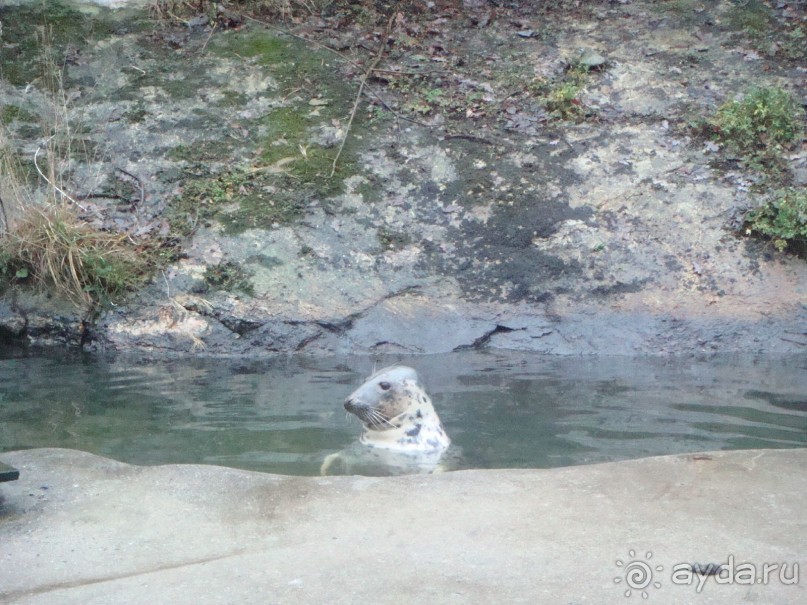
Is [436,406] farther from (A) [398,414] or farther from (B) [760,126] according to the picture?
(B) [760,126]

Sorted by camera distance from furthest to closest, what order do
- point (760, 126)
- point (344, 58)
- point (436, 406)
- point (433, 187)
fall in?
point (344, 58) → point (760, 126) → point (433, 187) → point (436, 406)

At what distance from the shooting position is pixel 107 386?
7.10 m

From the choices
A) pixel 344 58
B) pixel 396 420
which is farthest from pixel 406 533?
pixel 344 58

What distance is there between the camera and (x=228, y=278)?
8188 mm

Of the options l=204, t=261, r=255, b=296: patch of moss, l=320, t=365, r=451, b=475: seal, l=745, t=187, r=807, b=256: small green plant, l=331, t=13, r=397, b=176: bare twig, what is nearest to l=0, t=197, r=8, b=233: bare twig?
l=204, t=261, r=255, b=296: patch of moss

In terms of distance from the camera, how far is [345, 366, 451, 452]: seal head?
19.4 feet

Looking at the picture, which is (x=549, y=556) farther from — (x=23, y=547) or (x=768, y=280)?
(x=768, y=280)

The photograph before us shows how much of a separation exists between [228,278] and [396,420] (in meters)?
2.78

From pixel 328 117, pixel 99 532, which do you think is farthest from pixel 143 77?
pixel 99 532

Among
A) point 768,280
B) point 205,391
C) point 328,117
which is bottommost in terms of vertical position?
point 205,391

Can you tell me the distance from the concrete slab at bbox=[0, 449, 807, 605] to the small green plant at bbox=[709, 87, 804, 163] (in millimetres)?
4809

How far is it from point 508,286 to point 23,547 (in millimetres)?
5052

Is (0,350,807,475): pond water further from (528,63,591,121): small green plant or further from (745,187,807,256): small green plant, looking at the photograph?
(528,63,591,121): small green plant

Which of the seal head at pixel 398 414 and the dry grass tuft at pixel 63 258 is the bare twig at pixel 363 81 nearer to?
the dry grass tuft at pixel 63 258
